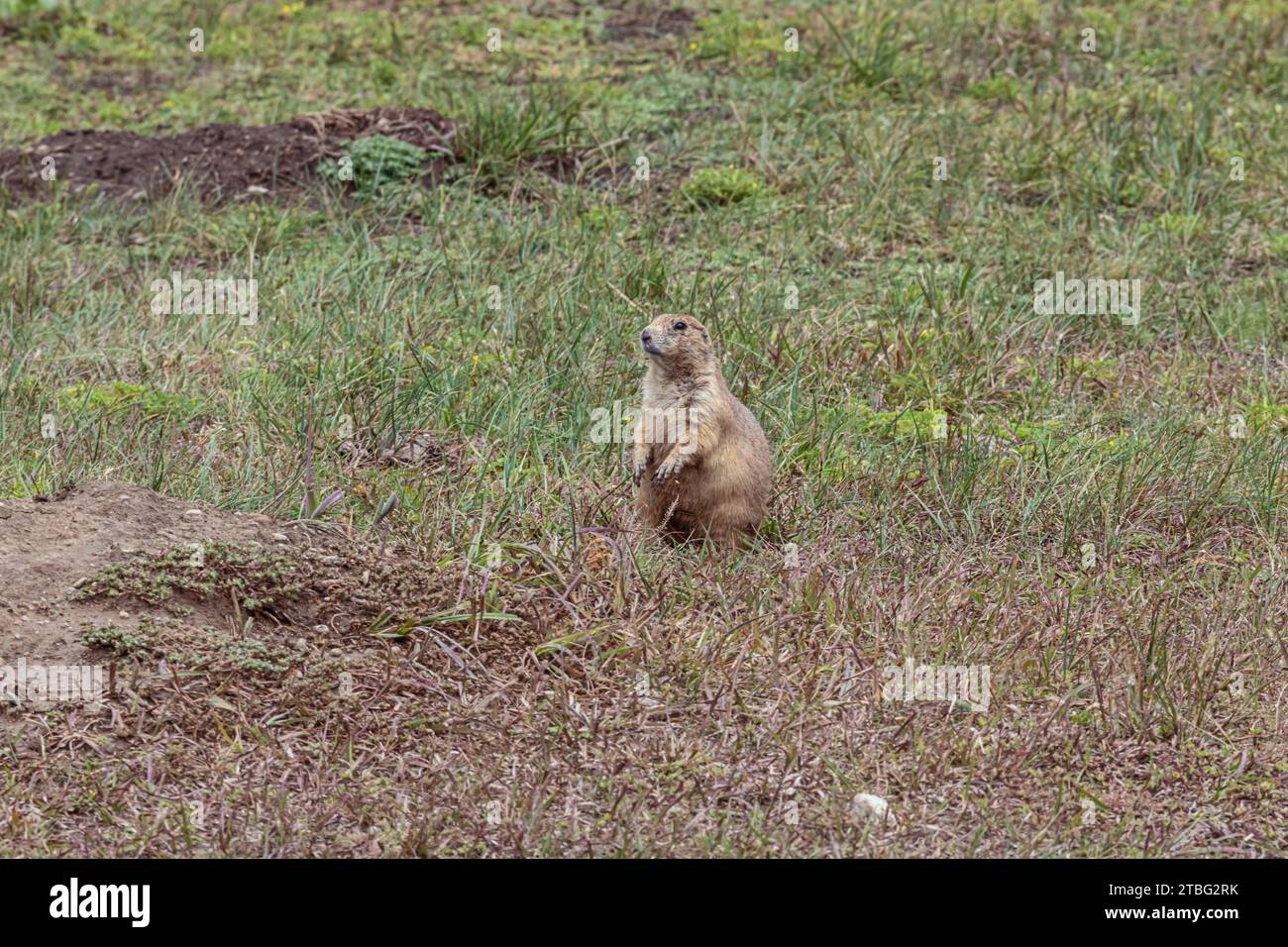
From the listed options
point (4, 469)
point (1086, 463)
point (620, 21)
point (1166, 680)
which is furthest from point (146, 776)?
point (620, 21)

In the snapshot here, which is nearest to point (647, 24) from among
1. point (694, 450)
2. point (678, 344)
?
point (678, 344)

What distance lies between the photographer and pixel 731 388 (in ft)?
24.9

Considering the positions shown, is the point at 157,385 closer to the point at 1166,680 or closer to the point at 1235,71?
the point at 1166,680

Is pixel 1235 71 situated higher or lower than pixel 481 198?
higher

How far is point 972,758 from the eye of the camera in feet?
16.0

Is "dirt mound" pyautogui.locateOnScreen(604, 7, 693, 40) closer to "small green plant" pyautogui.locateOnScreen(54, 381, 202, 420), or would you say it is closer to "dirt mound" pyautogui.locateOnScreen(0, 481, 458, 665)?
"small green plant" pyautogui.locateOnScreen(54, 381, 202, 420)

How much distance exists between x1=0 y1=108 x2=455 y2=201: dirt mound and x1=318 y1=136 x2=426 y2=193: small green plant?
12 centimetres

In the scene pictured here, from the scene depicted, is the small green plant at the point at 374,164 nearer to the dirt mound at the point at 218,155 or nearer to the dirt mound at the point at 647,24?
the dirt mound at the point at 218,155

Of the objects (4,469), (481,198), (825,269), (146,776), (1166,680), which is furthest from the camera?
(481,198)

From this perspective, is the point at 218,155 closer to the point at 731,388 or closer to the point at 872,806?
the point at 731,388

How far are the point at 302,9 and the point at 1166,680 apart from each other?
367 inches

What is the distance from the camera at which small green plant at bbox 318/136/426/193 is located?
9.80 metres

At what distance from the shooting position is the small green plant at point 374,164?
32.1ft

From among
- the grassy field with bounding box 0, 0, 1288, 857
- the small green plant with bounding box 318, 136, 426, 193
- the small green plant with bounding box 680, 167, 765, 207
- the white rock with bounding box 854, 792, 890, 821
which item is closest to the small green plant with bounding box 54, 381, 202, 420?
the grassy field with bounding box 0, 0, 1288, 857
